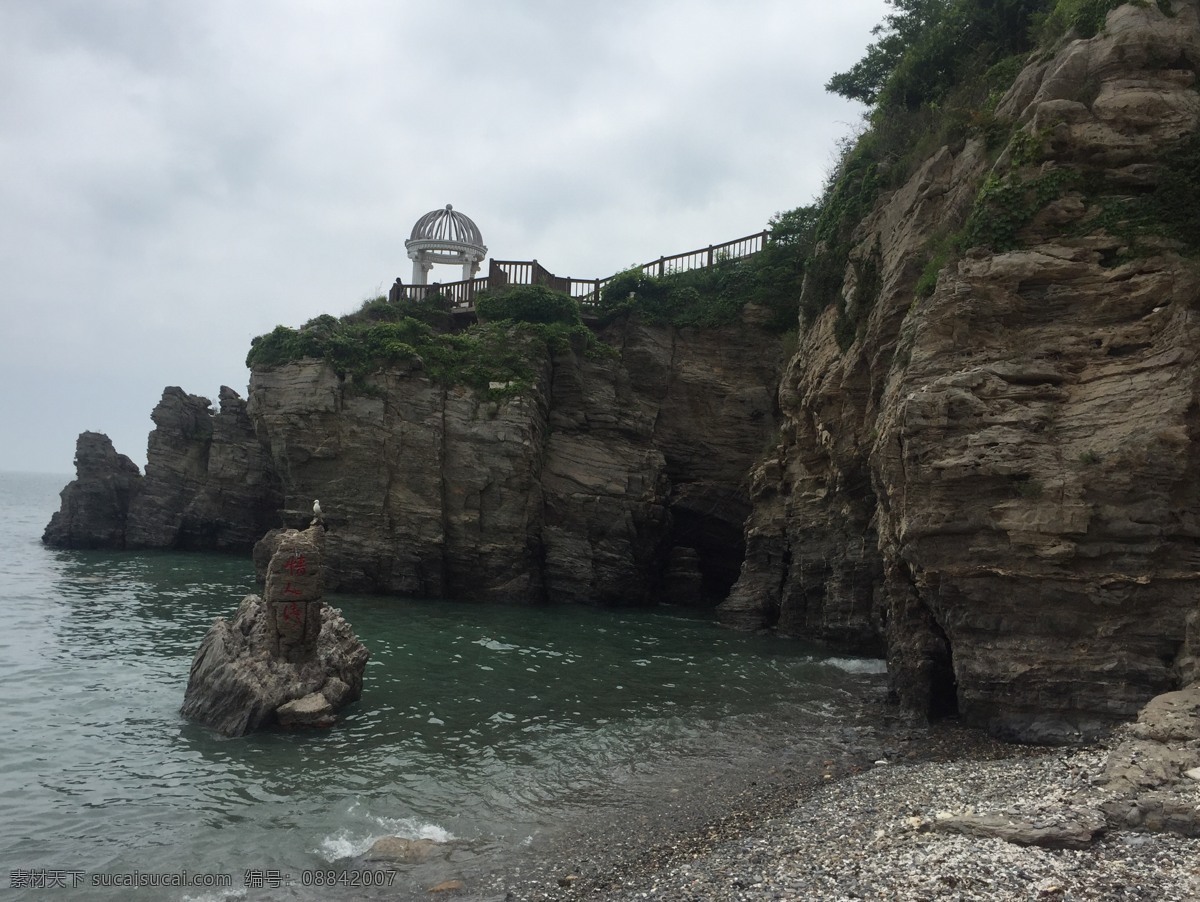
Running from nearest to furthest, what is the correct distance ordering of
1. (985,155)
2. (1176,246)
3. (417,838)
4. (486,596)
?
(417,838)
(1176,246)
(985,155)
(486,596)

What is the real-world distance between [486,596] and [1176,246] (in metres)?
25.1

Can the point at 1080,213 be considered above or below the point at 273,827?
above

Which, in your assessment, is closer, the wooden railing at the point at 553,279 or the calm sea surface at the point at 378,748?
the calm sea surface at the point at 378,748

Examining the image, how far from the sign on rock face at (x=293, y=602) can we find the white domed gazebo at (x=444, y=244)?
28966 mm

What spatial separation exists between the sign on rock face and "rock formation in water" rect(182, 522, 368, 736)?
0.02 metres

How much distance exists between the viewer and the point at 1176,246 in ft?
40.6

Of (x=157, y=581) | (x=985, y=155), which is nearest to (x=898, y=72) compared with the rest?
(x=985, y=155)

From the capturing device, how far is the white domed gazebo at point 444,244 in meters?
42.7

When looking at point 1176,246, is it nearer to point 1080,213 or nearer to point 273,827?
point 1080,213

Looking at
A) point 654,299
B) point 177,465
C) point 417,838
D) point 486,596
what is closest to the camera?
point 417,838

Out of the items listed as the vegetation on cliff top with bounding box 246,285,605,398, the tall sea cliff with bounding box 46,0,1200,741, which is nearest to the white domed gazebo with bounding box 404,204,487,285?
the vegetation on cliff top with bounding box 246,285,605,398

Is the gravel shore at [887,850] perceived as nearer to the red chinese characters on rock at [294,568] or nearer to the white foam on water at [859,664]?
the white foam on water at [859,664]

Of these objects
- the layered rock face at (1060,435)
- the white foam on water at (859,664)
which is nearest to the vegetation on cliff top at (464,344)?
the white foam on water at (859,664)

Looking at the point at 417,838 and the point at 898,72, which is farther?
the point at 898,72
